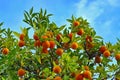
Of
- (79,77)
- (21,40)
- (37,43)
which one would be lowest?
(79,77)

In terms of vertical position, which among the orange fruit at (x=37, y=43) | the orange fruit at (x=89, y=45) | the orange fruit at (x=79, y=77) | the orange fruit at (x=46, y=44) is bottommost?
the orange fruit at (x=79, y=77)

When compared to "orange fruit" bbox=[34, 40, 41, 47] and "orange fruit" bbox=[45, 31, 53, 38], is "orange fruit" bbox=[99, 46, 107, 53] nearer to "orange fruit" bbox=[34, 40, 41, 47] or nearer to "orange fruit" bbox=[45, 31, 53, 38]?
"orange fruit" bbox=[45, 31, 53, 38]

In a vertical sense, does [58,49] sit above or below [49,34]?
below

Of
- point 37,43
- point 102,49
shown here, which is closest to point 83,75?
point 37,43

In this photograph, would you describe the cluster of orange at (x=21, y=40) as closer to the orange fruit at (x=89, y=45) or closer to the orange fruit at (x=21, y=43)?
the orange fruit at (x=21, y=43)

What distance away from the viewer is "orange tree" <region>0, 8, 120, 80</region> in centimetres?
616

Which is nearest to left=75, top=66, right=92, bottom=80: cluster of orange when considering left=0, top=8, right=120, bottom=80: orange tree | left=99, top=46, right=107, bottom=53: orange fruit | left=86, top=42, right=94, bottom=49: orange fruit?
left=0, top=8, right=120, bottom=80: orange tree

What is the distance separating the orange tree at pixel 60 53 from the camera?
6.16 meters

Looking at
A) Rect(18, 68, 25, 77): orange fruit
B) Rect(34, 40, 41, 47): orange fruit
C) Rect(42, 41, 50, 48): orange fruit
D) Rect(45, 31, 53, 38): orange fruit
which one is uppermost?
Rect(45, 31, 53, 38): orange fruit

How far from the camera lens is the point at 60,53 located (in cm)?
654

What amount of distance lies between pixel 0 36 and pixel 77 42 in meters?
2.70

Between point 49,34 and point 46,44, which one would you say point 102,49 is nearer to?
point 49,34

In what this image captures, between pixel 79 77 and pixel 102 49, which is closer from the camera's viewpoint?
pixel 79 77

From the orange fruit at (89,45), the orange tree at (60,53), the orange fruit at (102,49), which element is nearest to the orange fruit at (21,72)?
the orange tree at (60,53)
